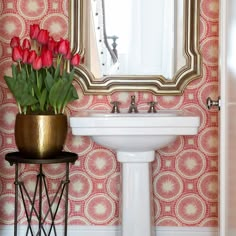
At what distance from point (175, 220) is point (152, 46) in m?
0.98

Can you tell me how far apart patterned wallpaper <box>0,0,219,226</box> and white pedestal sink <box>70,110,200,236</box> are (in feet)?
0.81

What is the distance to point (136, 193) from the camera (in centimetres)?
208

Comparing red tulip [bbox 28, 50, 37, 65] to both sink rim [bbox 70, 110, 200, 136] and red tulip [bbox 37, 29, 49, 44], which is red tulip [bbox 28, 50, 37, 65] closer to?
red tulip [bbox 37, 29, 49, 44]

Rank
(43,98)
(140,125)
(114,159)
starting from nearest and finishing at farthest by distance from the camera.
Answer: (140,125) → (43,98) → (114,159)

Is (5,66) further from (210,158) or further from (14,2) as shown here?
(210,158)

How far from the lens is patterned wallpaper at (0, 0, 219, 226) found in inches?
92.0

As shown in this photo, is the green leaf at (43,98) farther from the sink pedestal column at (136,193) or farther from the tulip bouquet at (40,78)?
the sink pedestal column at (136,193)

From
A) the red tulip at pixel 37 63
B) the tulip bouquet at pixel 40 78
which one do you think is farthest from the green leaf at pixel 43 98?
the red tulip at pixel 37 63

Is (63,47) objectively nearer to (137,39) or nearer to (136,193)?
(137,39)

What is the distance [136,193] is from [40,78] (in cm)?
72

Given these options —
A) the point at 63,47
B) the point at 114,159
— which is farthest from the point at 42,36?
the point at 114,159

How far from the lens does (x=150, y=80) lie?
2.33 m

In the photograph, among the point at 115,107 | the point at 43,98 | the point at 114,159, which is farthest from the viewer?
the point at 114,159

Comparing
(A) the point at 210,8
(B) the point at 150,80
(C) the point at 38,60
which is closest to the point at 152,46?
(B) the point at 150,80
